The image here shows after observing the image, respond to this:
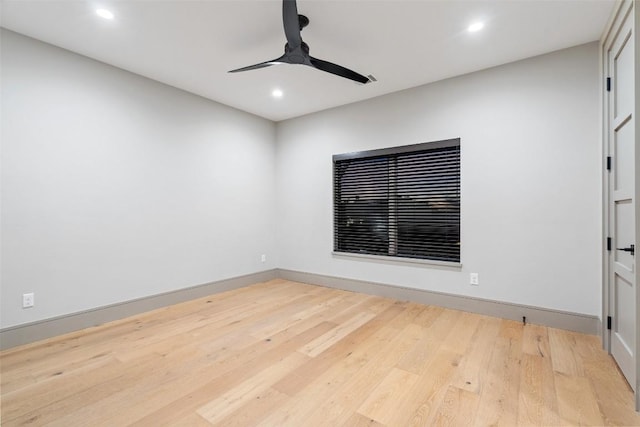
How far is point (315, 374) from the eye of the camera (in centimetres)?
216

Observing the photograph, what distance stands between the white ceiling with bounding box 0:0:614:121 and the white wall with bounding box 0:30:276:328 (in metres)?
0.38

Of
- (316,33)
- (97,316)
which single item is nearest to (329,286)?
(97,316)

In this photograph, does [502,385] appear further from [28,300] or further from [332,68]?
[28,300]

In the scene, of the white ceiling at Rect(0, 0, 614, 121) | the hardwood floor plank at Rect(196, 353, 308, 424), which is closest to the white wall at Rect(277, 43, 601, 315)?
the white ceiling at Rect(0, 0, 614, 121)

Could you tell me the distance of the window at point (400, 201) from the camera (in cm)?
363

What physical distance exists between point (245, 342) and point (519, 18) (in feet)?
12.0

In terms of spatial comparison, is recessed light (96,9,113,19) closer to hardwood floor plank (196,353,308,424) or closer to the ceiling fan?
the ceiling fan

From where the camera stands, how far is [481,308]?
11.0ft

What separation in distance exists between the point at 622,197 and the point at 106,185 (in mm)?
4653

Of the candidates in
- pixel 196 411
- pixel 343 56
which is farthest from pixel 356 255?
pixel 196 411

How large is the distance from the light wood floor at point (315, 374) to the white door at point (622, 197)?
0.29 meters

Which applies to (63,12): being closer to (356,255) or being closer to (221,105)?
(221,105)

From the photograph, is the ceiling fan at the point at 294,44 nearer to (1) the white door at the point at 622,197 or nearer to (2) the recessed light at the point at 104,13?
(2) the recessed light at the point at 104,13

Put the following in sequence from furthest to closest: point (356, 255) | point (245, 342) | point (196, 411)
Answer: point (356, 255)
point (245, 342)
point (196, 411)
